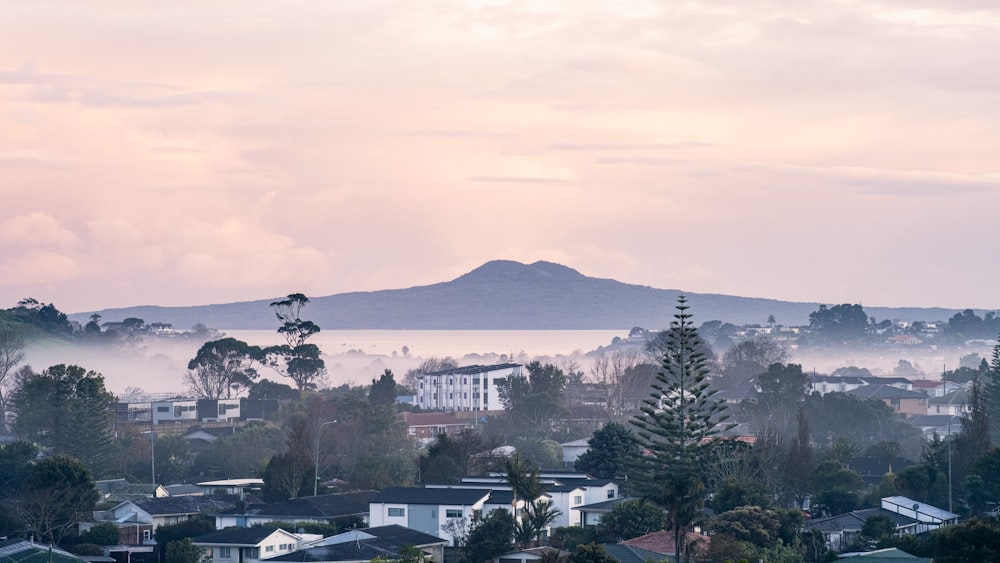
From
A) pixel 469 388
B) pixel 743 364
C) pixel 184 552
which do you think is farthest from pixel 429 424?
pixel 743 364

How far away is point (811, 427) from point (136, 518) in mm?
65446

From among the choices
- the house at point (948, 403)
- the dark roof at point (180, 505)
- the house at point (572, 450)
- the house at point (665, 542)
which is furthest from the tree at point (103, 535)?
the house at point (948, 403)

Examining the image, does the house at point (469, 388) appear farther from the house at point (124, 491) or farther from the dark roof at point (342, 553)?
the dark roof at point (342, 553)

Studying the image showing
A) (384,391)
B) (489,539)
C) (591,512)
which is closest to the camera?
(489,539)

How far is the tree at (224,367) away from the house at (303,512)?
67856mm

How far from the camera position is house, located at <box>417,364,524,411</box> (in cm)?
14300

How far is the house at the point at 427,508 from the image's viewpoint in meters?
61.7

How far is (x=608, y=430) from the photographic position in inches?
3177

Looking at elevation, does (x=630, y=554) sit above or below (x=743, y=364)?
below

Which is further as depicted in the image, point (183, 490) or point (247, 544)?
point (183, 490)

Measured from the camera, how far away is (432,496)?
208 feet

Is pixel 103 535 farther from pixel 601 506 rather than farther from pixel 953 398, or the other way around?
pixel 953 398

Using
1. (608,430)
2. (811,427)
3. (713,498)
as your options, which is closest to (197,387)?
(811,427)

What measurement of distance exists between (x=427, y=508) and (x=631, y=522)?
8067mm
